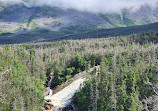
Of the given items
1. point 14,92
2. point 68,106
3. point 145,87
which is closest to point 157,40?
point 145,87

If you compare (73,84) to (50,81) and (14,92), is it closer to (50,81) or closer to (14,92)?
(50,81)

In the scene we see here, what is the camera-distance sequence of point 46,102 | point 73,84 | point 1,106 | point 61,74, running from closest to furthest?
1. point 1,106
2. point 46,102
3. point 73,84
4. point 61,74

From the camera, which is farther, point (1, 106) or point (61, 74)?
point (61, 74)

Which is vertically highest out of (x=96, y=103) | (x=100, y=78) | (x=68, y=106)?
(x=100, y=78)

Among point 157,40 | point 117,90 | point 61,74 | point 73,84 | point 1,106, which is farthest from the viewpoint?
point 157,40

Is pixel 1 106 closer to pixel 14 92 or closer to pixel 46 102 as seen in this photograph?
pixel 14 92

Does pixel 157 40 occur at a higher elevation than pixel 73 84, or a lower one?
higher

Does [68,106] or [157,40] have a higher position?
[157,40]

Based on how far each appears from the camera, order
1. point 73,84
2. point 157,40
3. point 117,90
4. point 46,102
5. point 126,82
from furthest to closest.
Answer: point 157,40 < point 73,84 < point 46,102 < point 126,82 < point 117,90

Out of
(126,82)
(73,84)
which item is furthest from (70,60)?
(126,82)
